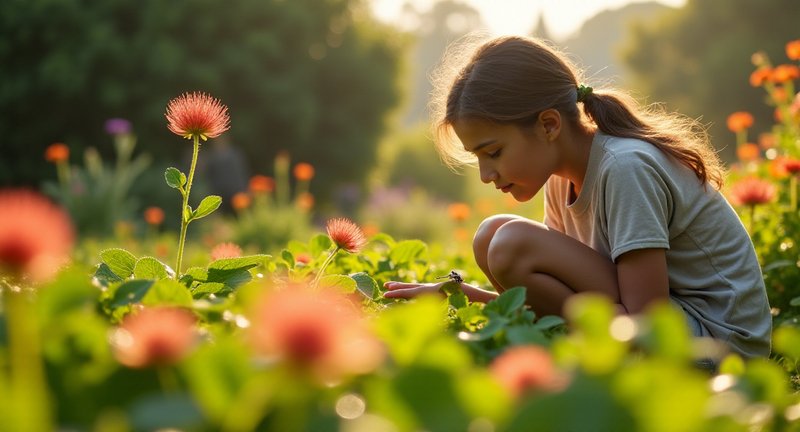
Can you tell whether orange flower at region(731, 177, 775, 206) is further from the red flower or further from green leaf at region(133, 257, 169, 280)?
green leaf at region(133, 257, 169, 280)

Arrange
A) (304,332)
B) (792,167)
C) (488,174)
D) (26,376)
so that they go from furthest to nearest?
(792,167)
(488,174)
(26,376)
(304,332)

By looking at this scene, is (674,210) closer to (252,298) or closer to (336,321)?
(252,298)

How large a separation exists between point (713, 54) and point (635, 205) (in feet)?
63.7

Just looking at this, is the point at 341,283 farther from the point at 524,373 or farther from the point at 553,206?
the point at 553,206

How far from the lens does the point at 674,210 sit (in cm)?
231

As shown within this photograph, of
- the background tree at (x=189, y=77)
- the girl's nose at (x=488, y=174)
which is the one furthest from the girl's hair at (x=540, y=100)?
the background tree at (x=189, y=77)

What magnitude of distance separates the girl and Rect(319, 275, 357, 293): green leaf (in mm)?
294

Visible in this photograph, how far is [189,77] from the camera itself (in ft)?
47.1

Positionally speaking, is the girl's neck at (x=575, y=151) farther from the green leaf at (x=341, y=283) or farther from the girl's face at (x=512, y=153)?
the green leaf at (x=341, y=283)

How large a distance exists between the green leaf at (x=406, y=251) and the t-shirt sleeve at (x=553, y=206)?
1.50 ft

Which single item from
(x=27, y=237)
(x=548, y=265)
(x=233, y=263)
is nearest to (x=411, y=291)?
(x=548, y=265)

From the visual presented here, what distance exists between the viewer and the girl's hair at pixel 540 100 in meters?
2.45

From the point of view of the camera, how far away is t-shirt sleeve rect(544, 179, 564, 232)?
111 inches

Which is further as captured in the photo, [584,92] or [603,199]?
[584,92]
